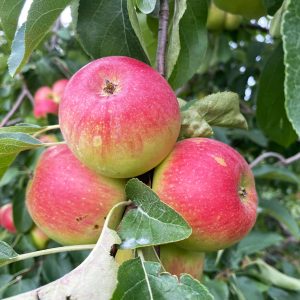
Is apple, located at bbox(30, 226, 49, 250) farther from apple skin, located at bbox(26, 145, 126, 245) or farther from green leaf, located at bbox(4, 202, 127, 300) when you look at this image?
green leaf, located at bbox(4, 202, 127, 300)

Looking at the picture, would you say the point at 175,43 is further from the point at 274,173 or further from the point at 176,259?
the point at 274,173

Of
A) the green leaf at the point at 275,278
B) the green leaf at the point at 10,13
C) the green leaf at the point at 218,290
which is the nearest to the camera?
the green leaf at the point at 10,13

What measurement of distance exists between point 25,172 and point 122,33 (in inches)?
37.6

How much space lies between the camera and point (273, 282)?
5.25ft

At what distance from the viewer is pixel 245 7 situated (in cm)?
111

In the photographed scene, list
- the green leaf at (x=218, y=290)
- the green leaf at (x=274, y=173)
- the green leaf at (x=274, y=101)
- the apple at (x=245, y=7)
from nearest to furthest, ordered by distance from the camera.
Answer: the apple at (x=245, y=7) → the green leaf at (x=274, y=101) → the green leaf at (x=218, y=290) → the green leaf at (x=274, y=173)

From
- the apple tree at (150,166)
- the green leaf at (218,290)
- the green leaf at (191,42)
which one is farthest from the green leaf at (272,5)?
the green leaf at (218,290)

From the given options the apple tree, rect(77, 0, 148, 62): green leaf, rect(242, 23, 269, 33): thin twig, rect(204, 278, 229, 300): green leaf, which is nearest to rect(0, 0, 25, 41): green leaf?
the apple tree

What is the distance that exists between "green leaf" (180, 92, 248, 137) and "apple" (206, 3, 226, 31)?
121 cm

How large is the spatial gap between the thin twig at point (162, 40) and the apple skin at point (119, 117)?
9cm

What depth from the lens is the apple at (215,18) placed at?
207 centimetres

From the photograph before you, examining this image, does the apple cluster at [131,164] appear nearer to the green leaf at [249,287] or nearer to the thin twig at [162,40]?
the thin twig at [162,40]

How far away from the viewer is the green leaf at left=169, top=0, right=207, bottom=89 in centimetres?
102

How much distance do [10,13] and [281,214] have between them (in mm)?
1189
